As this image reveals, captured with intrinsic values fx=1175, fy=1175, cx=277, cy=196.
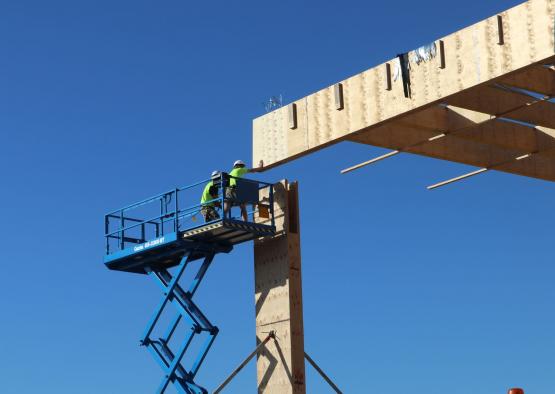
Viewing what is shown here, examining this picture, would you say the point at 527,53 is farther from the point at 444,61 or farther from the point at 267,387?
the point at 267,387

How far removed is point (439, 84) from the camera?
25281mm

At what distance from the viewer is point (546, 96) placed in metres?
26.5

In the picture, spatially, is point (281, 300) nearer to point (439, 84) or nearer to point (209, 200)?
point (209, 200)

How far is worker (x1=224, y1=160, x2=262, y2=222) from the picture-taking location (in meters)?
30.1

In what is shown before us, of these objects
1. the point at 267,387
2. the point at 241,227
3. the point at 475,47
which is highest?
the point at 475,47

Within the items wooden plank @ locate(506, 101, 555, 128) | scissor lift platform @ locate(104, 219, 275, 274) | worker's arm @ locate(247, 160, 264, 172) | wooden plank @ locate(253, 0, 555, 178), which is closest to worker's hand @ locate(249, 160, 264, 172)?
worker's arm @ locate(247, 160, 264, 172)

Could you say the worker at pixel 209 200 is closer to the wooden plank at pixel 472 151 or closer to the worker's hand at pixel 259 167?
the worker's hand at pixel 259 167

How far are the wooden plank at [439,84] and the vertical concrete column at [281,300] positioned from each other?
1.53 meters

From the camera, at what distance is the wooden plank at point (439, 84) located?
23328 millimetres

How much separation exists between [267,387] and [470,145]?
8.52 meters

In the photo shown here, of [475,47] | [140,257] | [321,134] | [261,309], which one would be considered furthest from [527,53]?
[140,257]

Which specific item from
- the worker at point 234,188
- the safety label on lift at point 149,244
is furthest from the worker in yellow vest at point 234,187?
the safety label on lift at point 149,244

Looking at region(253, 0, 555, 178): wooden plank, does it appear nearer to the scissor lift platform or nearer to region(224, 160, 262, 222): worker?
region(224, 160, 262, 222): worker

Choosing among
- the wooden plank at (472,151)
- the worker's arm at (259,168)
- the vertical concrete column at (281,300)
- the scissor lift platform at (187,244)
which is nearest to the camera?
the vertical concrete column at (281,300)
